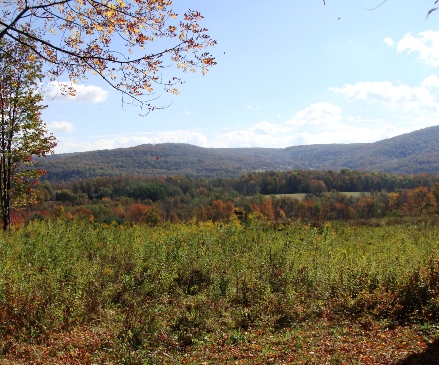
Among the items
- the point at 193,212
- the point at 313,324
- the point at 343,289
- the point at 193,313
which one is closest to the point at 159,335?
the point at 193,313

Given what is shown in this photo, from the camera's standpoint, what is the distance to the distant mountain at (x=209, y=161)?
106 metres

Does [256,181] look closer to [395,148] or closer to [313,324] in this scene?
[313,324]

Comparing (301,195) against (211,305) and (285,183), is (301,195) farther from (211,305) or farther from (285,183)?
(211,305)

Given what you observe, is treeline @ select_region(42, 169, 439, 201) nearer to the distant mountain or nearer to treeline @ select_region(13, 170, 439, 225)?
treeline @ select_region(13, 170, 439, 225)

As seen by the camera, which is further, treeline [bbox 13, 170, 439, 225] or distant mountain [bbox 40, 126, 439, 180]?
distant mountain [bbox 40, 126, 439, 180]

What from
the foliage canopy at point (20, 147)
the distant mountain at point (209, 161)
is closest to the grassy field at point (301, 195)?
the distant mountain at point (209, 161)

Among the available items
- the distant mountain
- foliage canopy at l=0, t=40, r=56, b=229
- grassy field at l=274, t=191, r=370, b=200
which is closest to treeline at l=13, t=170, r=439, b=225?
grassy field at l=274, t=191, r=370, b=200

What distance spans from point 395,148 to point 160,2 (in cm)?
→ 18143

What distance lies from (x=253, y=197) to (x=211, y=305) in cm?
6663

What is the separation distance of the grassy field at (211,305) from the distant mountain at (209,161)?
236 ft

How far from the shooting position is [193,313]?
254 inches

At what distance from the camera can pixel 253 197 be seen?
240 ft

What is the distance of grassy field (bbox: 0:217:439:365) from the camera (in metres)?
5.30

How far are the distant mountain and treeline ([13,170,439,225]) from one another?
14.7 meters
